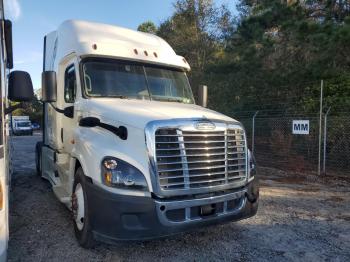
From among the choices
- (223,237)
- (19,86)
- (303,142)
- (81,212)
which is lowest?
(223,237)

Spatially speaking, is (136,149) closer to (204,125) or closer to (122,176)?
(122,176)

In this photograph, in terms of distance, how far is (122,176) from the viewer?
436 cm

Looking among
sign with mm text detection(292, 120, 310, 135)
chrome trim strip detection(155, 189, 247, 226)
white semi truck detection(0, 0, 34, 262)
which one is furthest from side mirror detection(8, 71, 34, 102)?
sign with mm text detection(292, 120, 310, 135)

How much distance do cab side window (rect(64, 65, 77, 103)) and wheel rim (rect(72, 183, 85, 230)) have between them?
1540 millimetres

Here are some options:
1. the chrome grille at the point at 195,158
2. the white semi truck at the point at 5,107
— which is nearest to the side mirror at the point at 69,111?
the white semi truck at the point at 5,107

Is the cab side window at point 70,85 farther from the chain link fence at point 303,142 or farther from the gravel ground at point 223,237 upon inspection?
the chain link fence at point 303,142

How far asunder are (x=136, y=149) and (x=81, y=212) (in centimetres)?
123

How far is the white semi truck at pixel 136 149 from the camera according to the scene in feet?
14.2

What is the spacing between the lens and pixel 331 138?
11.9 m

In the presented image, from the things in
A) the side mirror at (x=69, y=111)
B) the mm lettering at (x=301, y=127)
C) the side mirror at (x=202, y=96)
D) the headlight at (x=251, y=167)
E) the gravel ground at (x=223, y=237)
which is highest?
the side mirror at (x=202, y=96)

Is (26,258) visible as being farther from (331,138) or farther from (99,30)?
(331,138)

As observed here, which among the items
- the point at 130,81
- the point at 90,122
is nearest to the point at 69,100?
the point at 130,81

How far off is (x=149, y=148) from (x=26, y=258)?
206 cm

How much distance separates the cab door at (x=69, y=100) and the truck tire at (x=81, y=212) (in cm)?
80
